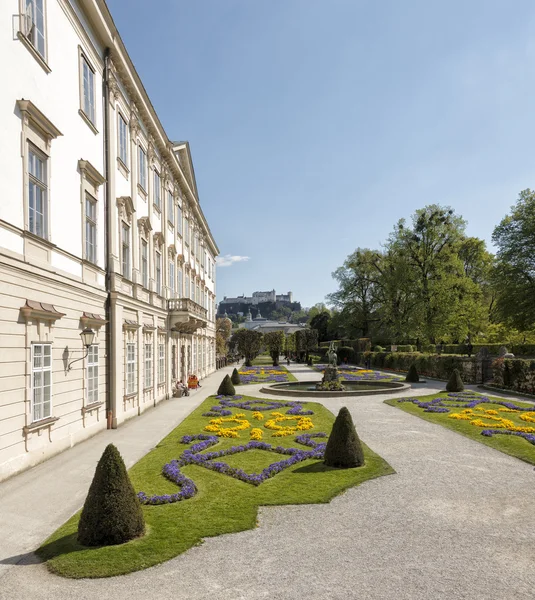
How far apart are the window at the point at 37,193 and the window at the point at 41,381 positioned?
9.58ft

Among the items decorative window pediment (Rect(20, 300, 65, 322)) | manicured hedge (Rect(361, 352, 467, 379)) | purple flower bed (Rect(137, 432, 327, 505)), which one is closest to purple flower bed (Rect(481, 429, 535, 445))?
purple flower bed (Rect(137, 432, 327, 505))

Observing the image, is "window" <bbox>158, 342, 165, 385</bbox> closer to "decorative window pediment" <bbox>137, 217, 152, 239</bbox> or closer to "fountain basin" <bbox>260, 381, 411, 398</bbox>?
"decorative window pediment" <bbox>137, 217, 152, 239</bbox>

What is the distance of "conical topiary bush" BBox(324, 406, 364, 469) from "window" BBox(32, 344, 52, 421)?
699 cm

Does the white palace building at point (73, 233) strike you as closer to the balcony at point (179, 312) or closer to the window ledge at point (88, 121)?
the window ledge at point (88, 121)

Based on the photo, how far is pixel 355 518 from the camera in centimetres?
829

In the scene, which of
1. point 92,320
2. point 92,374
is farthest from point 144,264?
point 92,374

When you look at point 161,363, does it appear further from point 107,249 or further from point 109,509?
point 109,509

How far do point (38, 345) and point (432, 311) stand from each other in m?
40.9

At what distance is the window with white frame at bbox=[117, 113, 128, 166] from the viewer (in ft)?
65.2

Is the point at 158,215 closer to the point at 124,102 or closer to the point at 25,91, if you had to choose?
the point at 124,102

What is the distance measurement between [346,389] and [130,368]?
13.6 meters

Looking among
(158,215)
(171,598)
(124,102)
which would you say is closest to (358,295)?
(158,215)

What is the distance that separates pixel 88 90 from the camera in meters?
16.5

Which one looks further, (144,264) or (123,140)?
(144,264)
